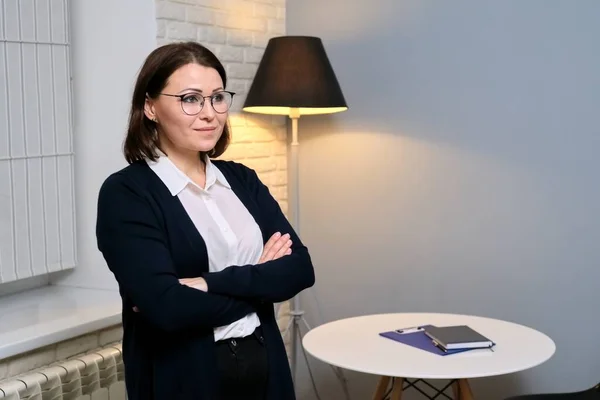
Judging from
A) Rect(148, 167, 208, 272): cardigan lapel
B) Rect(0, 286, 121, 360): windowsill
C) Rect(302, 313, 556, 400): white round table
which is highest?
Rect(148, 167, 208, 272): cardigan lapel

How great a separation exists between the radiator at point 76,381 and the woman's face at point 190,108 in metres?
0.92

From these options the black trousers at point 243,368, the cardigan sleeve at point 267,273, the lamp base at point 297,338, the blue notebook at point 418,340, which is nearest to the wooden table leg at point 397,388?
the blue notebook at point 418,340

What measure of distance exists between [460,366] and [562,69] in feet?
3.97

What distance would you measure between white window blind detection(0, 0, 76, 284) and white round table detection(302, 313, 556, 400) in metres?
1.02

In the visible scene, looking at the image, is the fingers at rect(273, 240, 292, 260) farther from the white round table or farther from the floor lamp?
the floor lamp

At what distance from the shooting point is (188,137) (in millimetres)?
1955

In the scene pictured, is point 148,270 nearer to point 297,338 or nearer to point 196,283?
point 196,283

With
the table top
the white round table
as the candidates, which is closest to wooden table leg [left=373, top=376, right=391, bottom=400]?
the white round table

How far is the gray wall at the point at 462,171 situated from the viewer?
2979mm

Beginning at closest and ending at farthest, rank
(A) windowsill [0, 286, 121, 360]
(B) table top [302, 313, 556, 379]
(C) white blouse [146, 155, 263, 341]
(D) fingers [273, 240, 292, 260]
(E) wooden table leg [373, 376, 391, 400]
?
(C) white blouse [146, 155, 263, 341] < (D) fingers [273, 240, 292, 260] < (B) table top [302, 313, 556, 379] < (A) windowsill [0, 286, 121, 360] < (E) wooden table leg [373, 376, 391, 400]

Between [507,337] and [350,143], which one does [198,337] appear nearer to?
[507,337]

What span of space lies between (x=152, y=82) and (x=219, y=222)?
37 cm

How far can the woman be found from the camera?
6.02 ft

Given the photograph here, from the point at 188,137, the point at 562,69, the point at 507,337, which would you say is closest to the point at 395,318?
the point at 507,337
